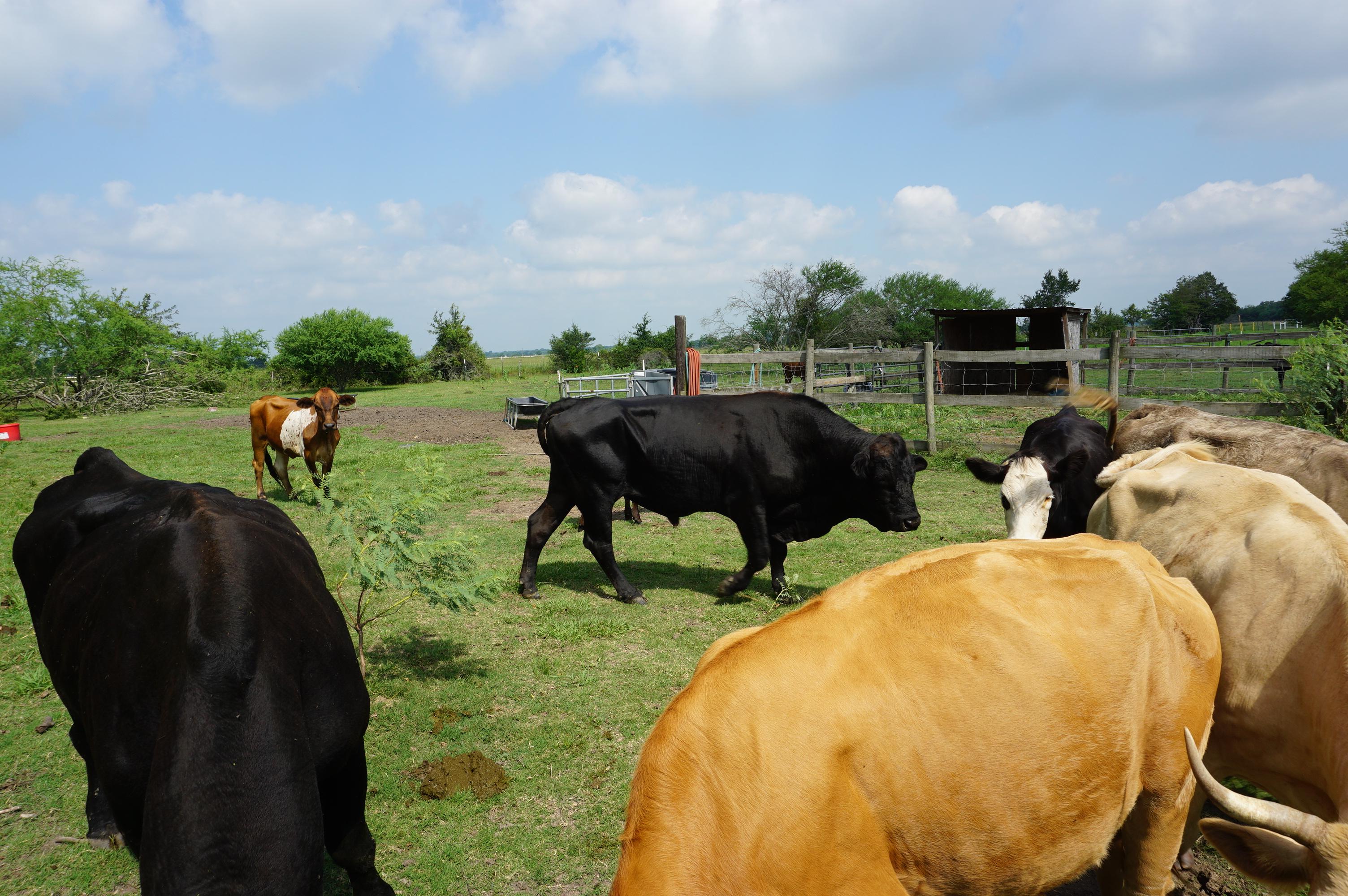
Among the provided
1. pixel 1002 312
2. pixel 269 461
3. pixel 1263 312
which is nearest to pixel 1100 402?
pixel 269 461

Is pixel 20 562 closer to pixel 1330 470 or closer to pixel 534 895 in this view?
pixel 534 895

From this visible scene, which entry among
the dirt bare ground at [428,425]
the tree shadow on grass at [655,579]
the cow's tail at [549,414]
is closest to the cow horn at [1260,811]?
the tree shadow on grass at [655,579]

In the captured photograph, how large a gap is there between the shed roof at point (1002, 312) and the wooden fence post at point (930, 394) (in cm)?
1265

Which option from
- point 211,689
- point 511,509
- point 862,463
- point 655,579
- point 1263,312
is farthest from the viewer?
point 1263,312

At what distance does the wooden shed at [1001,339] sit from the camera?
84.3ft

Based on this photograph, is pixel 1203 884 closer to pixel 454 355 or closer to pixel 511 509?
pixel 511 509

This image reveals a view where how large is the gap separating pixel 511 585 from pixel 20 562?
12.7 ft

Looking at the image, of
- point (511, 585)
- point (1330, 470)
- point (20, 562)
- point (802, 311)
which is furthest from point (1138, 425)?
point (802, 311)

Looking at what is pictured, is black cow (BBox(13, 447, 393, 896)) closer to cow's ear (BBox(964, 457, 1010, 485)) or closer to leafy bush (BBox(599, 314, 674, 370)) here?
cow's ear (BBox(964, 457, 1010, 485))

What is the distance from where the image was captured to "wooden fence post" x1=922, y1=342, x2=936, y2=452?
12992mm

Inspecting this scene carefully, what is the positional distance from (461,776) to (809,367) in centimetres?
1125

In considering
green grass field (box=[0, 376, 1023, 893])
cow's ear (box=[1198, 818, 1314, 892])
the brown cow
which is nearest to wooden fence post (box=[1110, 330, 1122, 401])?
green grass field (box=[0, 376, 1023, 893])

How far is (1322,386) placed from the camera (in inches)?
374

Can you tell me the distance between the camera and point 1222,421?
5.72m
